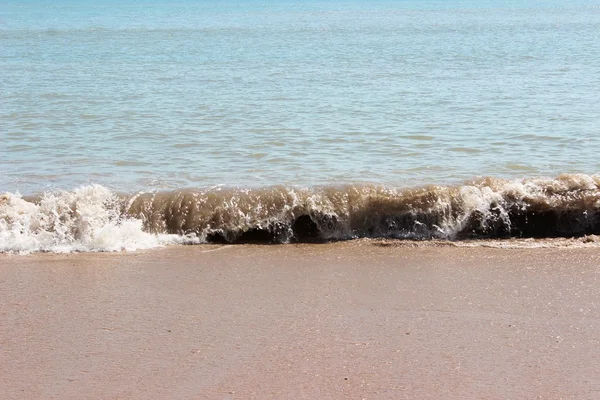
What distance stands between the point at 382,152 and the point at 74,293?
5.10 meters

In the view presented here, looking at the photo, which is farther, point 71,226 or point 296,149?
point 296,149

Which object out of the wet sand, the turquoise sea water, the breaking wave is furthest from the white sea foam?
the turquoise sea water

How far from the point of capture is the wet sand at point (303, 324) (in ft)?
14.1

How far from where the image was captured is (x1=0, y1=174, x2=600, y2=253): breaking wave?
711 centimetres

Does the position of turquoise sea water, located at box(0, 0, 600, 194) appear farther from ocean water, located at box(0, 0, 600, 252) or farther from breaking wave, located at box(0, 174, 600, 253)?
breaking wave, located at box(0, 174, 600, 253)

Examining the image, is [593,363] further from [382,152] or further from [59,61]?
[59,61]

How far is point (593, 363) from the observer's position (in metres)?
4.48

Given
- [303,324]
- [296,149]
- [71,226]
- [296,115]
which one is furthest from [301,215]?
[296,115]

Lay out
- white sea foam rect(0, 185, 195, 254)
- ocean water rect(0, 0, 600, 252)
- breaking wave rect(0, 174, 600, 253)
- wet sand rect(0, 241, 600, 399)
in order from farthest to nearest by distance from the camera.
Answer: ocean water rect(0, 0, 600, 252)
breaking wave rect(0, 174, 600, 253)
white sea foam rect(0, 185, 195, 254)
wet sand rect(0, 241, 600, 399)

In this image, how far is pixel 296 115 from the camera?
1271cm

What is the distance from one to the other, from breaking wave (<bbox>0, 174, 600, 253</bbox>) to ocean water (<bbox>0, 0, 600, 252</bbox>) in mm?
17

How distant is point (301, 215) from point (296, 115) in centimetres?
548

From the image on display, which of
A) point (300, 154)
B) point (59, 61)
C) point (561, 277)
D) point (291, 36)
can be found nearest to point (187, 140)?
point (300, 154)

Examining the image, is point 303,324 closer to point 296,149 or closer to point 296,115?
point 296,149
